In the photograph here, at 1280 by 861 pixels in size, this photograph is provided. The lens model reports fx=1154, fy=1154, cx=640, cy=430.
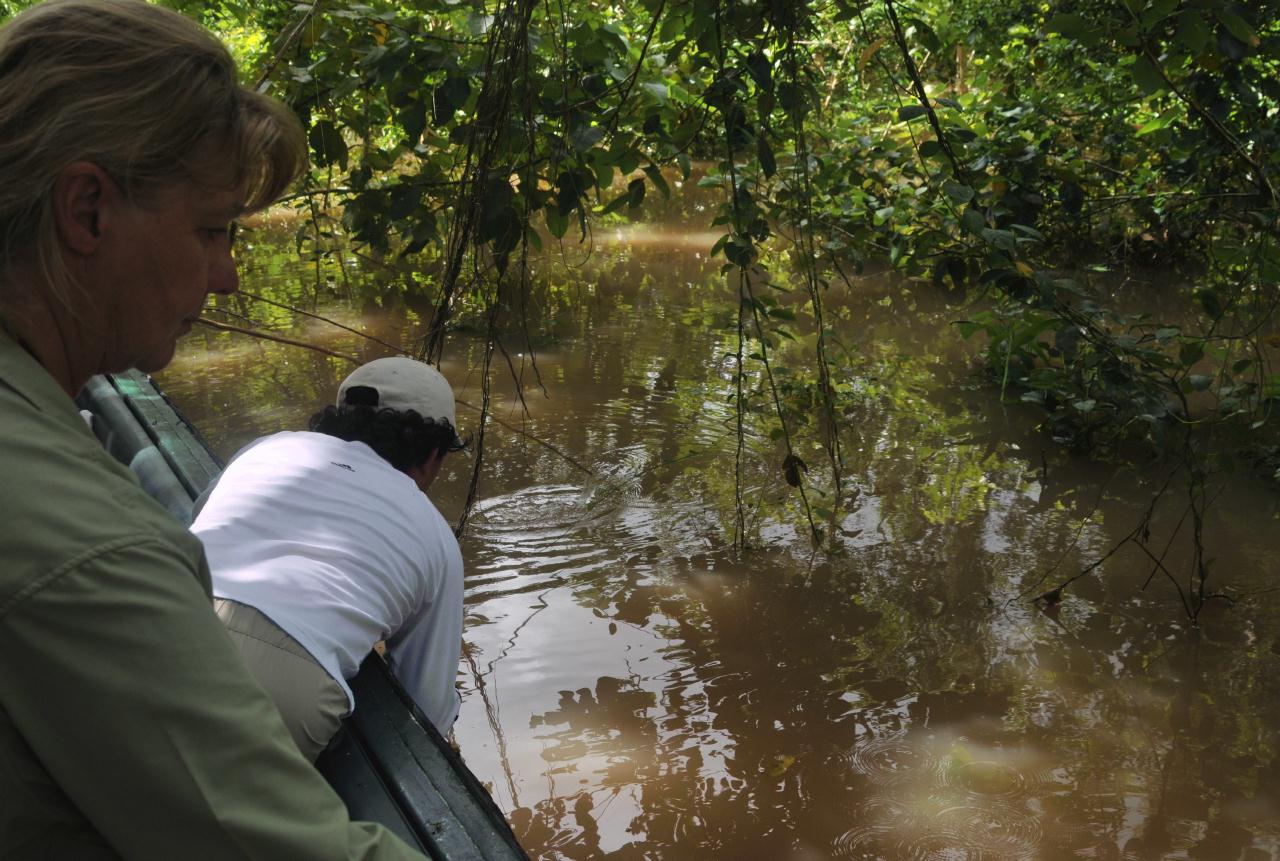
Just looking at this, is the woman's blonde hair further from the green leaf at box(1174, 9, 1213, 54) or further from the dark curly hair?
the green leaf at box(1174, 9, 1213, 54)

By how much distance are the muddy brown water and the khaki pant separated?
1.25 metres

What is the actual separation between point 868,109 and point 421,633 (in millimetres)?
7221

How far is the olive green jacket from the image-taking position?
0.83 m

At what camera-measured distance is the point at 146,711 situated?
2.82ft

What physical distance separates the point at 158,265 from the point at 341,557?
3.19 ft

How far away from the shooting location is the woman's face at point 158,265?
1.05m

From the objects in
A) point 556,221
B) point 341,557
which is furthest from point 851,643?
point 341,557

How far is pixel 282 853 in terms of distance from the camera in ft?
3.05

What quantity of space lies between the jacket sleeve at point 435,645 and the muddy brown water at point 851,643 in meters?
0.84

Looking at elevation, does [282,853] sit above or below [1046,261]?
above

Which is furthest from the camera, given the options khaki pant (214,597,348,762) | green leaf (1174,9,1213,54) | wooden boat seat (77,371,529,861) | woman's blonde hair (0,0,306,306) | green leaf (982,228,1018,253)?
green leaf (982,228,1018,253)

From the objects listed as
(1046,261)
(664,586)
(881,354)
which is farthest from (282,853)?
(1046,261)

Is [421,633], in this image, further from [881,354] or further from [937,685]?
[881,354]

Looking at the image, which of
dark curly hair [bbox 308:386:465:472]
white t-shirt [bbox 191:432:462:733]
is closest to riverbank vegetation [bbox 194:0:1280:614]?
dark curly hair [bbox 308:386:465:472]
